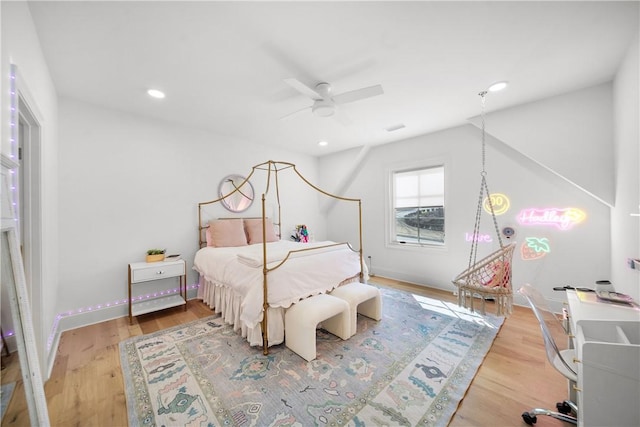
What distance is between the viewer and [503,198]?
341 centimetres

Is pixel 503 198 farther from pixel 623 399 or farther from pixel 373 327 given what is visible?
pixel 623 399

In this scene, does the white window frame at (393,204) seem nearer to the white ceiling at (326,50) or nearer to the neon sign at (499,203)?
the neon sign at (499,203)

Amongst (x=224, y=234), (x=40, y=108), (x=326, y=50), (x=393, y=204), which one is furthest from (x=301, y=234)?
(x=40, y=108)

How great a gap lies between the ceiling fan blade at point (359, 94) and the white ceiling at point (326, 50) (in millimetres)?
210

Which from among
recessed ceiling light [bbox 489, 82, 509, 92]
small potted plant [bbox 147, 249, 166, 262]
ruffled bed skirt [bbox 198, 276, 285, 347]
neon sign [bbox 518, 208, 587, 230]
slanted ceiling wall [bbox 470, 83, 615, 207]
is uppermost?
recessed ceiling light [bbox 489, 82, 509, 92]

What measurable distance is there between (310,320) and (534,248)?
3.12 meters

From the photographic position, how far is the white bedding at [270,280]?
7.52 feet

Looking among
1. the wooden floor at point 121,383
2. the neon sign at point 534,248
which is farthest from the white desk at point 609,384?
the neon sign at point 534,248

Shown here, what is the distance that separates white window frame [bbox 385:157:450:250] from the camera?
3969 millimetres

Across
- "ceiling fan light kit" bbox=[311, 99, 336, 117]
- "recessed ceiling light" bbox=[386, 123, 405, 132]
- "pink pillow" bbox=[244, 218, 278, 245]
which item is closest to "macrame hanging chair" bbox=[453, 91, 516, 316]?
"recessed ceiling light" bbox=[386, 123, 405, 132]

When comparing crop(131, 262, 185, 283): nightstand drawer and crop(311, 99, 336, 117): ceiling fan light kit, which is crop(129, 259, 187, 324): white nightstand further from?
crop(311, 99, 336, 117): ceiling fan light kit

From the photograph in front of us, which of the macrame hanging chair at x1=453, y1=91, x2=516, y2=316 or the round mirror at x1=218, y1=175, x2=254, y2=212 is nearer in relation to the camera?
the macrame hanging chair at x1=453, y1=91, x2=516, y2=316

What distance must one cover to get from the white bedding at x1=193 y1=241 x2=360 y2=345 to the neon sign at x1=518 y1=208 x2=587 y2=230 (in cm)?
229

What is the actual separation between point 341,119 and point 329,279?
1.87 metres
